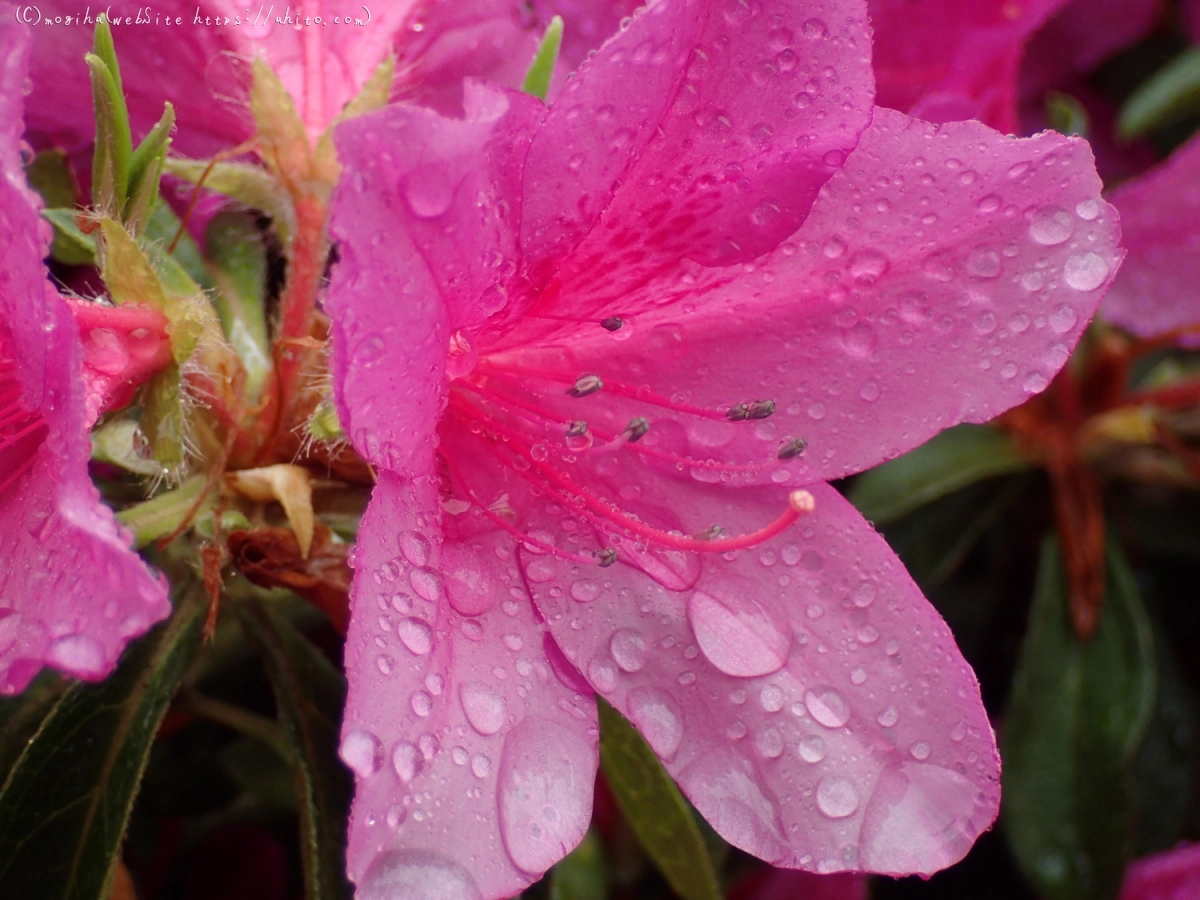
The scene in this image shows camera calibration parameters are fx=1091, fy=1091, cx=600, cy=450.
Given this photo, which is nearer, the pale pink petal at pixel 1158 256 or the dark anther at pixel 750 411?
the dark anther at pixel 750 411

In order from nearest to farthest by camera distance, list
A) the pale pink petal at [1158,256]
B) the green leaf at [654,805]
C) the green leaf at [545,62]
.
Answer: the green leaf at [545,62] → the green leaf at [654,805] → the pale pink petal at [1158,256]

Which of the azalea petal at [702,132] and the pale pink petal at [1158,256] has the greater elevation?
the azalea petal at [702,132]

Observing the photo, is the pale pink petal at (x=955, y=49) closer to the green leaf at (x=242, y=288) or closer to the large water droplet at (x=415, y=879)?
the green leaf at (x=242, y=288)

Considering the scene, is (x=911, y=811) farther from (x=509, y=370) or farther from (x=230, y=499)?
(x=230, y=499)

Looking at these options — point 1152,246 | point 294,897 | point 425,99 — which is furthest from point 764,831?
point 1152,246

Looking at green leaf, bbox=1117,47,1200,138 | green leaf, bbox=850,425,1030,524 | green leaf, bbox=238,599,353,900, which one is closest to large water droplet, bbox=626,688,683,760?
green leaf, bbox=238,599,353,900

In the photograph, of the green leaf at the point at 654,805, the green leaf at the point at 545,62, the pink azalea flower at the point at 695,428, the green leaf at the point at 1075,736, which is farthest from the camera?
the green leaf at the point at 1075,736

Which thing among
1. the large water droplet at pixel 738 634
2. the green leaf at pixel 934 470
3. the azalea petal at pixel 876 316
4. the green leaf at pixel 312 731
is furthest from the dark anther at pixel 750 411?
the green leaf at pixel 934 470

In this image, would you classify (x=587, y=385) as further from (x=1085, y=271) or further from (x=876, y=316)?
(x=1085, y=271)

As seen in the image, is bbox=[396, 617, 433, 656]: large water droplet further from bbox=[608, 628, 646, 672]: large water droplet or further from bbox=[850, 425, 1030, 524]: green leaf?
bbox=[850, 425, 1030, 524]: green leaf
